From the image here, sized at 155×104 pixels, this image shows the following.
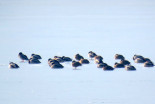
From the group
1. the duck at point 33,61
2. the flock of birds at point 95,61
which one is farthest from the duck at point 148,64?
the duck at point 33,61

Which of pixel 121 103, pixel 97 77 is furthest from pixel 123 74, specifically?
pixel 121 103

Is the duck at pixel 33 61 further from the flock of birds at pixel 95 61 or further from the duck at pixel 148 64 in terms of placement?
the duck at pixel 148 64

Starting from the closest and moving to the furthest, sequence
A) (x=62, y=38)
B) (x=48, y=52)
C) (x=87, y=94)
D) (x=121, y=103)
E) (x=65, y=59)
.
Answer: (x=121, y=103) → (x=87, y=94) → (x=65, y=59) → (x=48, y=52) → (x=62, y=38)

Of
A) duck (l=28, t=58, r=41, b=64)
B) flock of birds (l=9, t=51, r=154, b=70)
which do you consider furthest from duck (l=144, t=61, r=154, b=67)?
duck (l=28, t=58, r=41, b=64)

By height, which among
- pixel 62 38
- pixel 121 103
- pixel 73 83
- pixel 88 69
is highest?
pixel 62 38

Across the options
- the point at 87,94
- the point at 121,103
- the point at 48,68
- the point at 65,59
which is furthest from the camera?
the point at 65,59

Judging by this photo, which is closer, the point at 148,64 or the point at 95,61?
the point at 148,64

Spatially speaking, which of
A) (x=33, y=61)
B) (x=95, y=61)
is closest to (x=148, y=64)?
(x=95, y=61)

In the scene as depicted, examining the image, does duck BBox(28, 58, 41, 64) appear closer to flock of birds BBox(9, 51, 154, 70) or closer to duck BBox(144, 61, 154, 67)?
flock of birds BBox(9, 51, 154, 70)

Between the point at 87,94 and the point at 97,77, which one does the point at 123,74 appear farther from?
the point at 87,94

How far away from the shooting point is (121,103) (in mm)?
20672

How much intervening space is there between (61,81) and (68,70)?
2.88 metres

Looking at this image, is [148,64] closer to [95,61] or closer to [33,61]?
[95,61]

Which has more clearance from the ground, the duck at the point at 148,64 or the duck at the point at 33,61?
the duck at the point at 33,61
